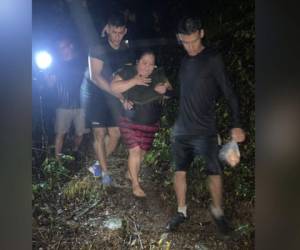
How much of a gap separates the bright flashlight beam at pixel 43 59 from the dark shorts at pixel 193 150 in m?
0.83

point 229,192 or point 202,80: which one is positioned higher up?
point 202,80

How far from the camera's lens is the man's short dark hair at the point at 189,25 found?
2127 mm

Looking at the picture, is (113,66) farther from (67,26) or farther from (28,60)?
(28,60)

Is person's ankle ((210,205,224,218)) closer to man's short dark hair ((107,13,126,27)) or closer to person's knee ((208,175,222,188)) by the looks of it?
person's knee ((208,175,222,188))

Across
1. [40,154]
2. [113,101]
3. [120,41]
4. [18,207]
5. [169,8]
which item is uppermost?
[169,8]

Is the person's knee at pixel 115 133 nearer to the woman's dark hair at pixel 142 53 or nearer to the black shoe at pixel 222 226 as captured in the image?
the woman's dark hair at pixel 142 53

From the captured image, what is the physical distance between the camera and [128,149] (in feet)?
7.04

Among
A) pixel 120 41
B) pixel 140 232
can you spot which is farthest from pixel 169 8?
pixel 140 232

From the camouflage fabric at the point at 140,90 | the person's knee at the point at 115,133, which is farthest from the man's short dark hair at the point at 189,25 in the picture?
the person's knee at the point at 115,133

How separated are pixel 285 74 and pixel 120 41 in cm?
96

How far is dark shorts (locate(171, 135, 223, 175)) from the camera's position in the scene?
2127 millimetres

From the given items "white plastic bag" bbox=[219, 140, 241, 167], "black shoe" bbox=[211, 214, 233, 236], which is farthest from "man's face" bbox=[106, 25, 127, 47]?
"black shoe" bbox=[211, 214, 233, 236]

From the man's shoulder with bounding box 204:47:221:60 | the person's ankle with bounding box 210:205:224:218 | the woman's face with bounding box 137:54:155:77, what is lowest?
the person's ankle with bounding box 210:205:224:218

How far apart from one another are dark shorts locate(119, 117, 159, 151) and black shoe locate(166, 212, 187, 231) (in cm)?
41
